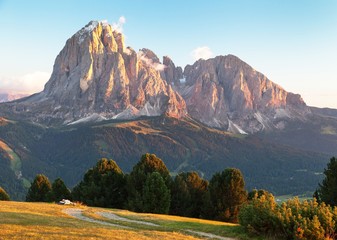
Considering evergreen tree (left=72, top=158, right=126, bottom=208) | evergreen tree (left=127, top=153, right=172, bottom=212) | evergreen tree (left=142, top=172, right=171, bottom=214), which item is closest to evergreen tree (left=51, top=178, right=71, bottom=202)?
evergreen tree (left=72, top=158, right=126, bottom=208)

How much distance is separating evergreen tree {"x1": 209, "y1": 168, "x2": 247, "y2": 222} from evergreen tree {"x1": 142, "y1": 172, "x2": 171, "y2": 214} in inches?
488

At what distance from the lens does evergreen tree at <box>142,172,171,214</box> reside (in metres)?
79.4

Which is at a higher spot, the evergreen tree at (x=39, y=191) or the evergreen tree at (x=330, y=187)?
the evergreen tree at (x=330, y=187)

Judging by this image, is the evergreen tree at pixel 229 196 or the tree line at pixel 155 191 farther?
the evergreen tree at pixel 229 196

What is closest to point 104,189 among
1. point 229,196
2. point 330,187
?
point 229,196

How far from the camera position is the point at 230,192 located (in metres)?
85.1

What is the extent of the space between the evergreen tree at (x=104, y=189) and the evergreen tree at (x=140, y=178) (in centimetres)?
502

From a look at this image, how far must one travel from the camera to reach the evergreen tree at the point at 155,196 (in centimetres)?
7938

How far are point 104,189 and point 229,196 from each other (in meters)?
30.7

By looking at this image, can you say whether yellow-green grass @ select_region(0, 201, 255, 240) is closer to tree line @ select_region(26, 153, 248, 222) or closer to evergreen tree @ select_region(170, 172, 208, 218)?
tree line @ select_region(26, 153, 248, 222)

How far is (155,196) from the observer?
79750mm

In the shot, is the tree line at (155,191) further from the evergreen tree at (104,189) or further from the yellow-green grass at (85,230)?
the yellow-green grass at (85,230)

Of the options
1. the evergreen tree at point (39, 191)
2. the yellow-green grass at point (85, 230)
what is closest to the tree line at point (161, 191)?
the evergreen tree at point (39, 191)

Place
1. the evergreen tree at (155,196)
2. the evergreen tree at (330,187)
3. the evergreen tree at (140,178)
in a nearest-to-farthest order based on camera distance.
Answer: the evergreen tree at (330,187), the evergreen tree at (155,196), the evergreen tree at (140,178)
